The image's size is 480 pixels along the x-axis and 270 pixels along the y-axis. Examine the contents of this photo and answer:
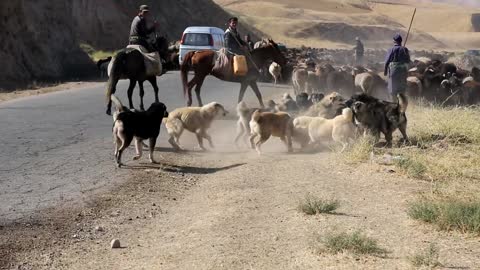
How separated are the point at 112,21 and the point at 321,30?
43.6 metres

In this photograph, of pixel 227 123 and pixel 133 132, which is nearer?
pixel 133 132

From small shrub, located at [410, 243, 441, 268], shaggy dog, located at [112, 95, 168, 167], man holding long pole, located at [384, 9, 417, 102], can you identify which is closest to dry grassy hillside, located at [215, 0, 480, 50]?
man holding long pole, located at [384, 9, 417, 102]

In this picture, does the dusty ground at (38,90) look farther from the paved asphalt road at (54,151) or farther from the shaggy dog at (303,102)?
the shaggy dog at (303,102)

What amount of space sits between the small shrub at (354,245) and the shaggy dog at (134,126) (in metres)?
4.94

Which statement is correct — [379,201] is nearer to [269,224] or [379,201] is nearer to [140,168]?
[269,224]

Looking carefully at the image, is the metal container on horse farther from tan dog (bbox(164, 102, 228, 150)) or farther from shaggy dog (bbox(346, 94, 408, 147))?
shaggy dog (bbox(346, 94, 408, 147))

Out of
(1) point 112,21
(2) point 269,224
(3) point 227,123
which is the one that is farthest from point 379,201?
(1) point 112,21

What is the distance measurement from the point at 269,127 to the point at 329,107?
2149mm

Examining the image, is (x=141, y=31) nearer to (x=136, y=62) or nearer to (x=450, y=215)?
(x=136, y=62)

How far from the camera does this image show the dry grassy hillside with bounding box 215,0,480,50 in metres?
85.3

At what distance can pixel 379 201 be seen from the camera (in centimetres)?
879

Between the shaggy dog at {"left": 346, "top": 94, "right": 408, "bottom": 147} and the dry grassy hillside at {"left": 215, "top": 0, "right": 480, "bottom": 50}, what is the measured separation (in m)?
60.6

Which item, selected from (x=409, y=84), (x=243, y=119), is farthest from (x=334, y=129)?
(x=409, y=84)

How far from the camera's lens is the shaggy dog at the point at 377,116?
1277 centimetres
